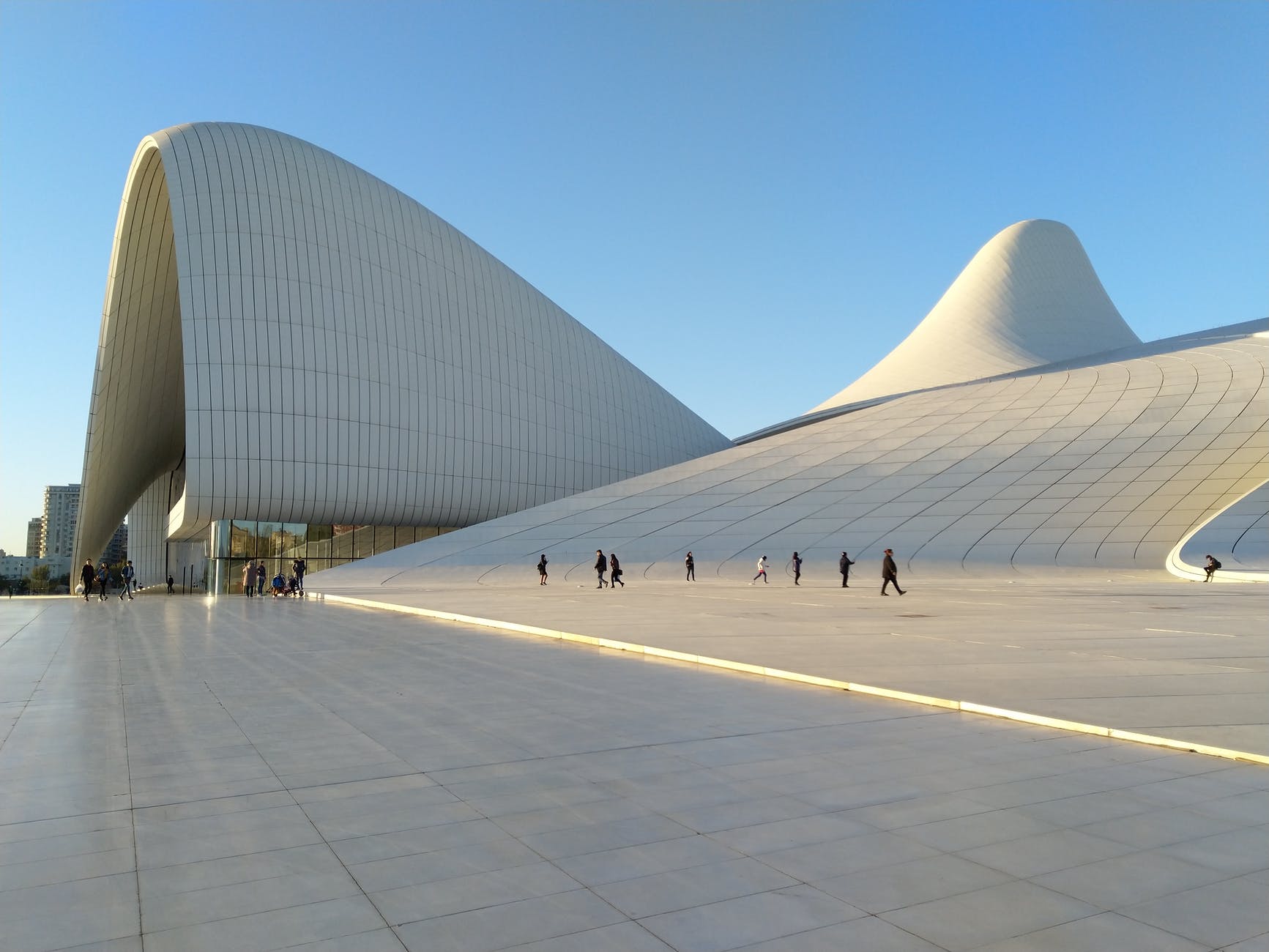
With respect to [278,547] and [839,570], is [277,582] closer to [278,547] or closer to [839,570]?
[278,547]

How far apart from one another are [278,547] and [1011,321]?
39.2 metres

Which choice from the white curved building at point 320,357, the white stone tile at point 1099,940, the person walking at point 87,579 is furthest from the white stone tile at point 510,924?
the white curved building at point 320,357

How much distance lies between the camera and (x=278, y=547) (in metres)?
34.2

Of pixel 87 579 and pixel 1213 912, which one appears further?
pixel 87 579

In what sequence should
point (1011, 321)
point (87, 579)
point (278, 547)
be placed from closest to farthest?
point (87, 579), point (278, 547), point (1011, 321)

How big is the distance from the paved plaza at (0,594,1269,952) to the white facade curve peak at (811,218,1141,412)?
40.2 m

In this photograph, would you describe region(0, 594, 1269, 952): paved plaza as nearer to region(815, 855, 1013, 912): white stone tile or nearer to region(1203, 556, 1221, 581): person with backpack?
region(815, 855, 1013, 912): white stone tile

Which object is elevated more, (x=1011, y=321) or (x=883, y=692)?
(x=1011, y=321)

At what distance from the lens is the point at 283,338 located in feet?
105

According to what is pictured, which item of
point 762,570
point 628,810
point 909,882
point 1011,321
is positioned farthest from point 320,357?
point 1011,321

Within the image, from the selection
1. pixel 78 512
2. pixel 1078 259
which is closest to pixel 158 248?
pixel 78 512

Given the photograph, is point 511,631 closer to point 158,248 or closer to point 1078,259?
point 158,248

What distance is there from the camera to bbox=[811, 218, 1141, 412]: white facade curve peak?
157 feet

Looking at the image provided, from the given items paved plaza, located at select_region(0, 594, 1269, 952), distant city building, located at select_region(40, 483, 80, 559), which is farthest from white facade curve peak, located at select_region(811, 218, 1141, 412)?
distant city building, located at select_region(40, 483, 80, 559)
